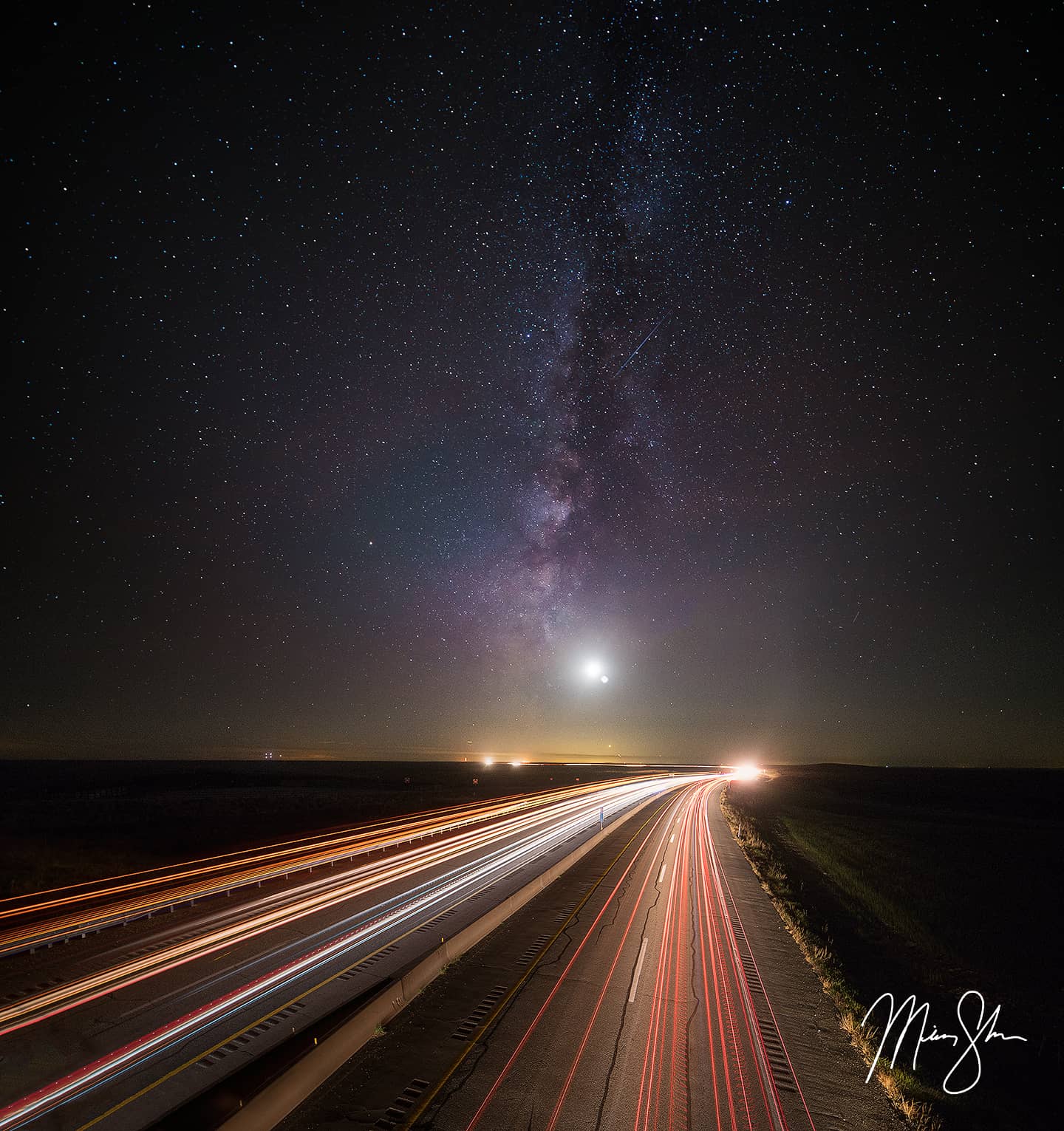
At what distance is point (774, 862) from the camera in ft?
75.8

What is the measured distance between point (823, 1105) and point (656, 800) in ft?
149

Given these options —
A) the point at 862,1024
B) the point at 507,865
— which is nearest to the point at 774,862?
the point at 507,865

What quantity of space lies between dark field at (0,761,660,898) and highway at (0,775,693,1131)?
407cm

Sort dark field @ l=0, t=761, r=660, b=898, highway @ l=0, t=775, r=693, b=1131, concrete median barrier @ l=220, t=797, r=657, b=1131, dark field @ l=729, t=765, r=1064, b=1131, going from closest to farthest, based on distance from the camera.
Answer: concrete median barrier @ l=220, t=797, r=657, b=1131 < highway @ l=0, t=775, r=693, b=1131 < dark field @ l=729, t=765, r=1064, b=1131 < dark field @ l=0, t=761, r=660, b=898

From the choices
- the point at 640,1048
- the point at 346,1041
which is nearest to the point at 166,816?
the point at 346,1041

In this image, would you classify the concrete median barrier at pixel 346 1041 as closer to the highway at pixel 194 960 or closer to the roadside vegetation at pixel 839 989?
the highway at pixel 194 960

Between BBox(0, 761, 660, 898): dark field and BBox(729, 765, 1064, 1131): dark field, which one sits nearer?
BBox(729, 765, 1064, 1131): dark field

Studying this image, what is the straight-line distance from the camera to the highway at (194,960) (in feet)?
22.5

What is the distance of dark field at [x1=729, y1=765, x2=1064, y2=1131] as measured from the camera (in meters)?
9.07

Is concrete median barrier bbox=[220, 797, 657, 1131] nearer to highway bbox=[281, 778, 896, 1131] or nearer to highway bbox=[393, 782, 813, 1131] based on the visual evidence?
highway bbox=[281, 778, 896, 1131]

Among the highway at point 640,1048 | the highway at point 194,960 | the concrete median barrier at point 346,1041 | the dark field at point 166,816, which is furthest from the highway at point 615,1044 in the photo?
the dark field at point 166,816

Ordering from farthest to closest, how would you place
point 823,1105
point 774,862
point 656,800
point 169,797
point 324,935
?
point 169,797 < point 656,800 < point 774,862 < point 324,935 < point 823,1105

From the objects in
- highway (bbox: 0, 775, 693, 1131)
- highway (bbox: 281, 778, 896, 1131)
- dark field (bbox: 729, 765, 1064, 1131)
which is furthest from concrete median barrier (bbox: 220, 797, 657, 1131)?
dark field (bbox: 729, 765, 1064, 1131)

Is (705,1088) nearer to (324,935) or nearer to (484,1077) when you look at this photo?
(484,1077)
